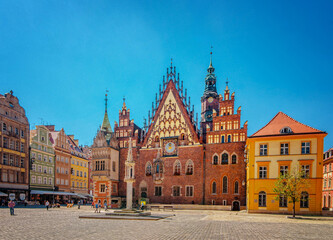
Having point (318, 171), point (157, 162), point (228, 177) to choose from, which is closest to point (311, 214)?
point (318, 171)

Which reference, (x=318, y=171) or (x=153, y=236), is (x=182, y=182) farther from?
(x=153, y=236)

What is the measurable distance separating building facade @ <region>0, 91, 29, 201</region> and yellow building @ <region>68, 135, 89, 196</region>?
16.7 m

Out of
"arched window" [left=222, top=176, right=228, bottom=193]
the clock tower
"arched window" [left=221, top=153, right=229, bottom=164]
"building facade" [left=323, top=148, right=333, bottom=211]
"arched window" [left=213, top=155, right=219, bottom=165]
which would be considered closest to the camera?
"arched window" [left=222, top=176, right=228, bottom=193]

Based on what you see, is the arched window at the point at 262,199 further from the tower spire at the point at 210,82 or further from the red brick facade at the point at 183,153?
the tower spire at the point at 210,82

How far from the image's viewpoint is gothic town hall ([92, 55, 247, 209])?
1795 inches

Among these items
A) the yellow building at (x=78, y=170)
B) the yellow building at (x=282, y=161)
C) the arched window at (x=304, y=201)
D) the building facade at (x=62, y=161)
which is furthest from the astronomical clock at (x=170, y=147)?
the yellow building at (x=78, y=170)

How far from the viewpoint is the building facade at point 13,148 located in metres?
47.7

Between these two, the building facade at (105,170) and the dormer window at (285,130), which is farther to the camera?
the building facade at (105,170)

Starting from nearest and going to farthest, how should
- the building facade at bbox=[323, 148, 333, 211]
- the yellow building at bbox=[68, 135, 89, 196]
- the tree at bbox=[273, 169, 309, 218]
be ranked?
the tree at bbox=[273, 169, 309, 218] → the building facade at bbox=[323, 148, 333, 211] → the yellow building at bbox=[68, 135, 89, 196]

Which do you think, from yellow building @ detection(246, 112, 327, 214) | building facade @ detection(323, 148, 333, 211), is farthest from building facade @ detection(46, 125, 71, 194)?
building facade @ detection(323, 148, 333, 211)

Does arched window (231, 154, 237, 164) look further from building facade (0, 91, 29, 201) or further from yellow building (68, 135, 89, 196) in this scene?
yellow building (68, 135, 89, 196)

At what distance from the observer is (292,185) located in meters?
31.5

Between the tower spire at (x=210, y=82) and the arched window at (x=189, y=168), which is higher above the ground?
the tower spire at (x=210, y=82)

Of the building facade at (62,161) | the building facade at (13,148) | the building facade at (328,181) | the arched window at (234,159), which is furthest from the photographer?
the building facade at (62,161)
